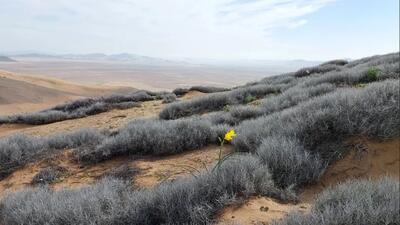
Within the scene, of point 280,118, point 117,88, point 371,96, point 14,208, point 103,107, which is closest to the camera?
point 14,208

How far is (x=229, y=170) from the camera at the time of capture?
419cm

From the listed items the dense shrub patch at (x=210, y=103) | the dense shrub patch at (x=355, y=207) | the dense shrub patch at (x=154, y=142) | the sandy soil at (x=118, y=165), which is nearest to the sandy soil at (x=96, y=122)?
the dense shrub patch at (x=210, y=103)

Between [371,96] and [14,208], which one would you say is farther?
[371,96]

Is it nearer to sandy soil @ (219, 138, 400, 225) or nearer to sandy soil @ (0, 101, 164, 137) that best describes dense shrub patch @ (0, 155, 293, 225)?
sandy soil @ (219, 138, 400, 225)

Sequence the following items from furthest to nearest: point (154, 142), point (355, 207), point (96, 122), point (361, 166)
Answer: point (96, 122) → point (154, 142) → point (361, 166) → point (355, 207)

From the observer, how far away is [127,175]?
579 cm

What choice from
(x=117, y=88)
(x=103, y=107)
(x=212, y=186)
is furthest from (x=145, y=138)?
(x=117, y=88)

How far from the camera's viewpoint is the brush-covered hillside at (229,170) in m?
3.66

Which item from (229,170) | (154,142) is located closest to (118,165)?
(154,142)

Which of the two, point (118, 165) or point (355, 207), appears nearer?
point (355, 207)

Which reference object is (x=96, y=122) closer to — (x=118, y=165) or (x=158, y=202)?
(x=118, y=165)

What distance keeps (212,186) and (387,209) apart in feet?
4.99

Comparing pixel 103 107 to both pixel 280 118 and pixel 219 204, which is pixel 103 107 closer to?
pixel 280 118

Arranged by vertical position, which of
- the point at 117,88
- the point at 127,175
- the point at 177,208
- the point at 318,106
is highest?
the point at 318,106
